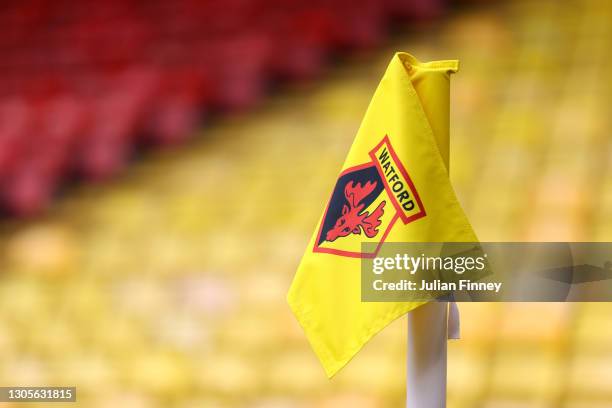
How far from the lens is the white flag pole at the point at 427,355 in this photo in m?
0.68

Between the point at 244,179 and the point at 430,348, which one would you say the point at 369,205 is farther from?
the point at 244,179

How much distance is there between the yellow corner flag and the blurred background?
1.96ft

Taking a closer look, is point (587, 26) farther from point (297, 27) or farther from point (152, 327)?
point (152, 327)

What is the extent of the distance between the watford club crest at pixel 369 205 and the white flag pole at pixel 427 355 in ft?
0.21

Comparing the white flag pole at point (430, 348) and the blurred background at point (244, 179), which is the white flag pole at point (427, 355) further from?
the blurred background at point (244, 179)

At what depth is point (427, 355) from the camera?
681 mm

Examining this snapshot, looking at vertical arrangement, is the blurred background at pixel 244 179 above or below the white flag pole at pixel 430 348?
above

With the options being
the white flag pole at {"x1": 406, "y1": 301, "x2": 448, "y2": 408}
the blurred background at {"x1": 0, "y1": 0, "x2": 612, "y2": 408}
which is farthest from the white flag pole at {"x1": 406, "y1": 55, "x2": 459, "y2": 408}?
the blurred background at {"x1": 0, "y1": 0, "x2": 612, "y2": 408}

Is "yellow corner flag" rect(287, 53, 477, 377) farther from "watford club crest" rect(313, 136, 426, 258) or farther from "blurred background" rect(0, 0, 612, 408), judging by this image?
"blurred background" rect(0, 0, 612, 408)

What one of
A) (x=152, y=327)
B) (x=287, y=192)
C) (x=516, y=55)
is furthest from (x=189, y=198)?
(x=516, y=55)

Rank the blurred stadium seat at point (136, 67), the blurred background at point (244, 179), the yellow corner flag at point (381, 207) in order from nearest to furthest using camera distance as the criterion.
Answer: the yellow corner flag at point (381, 207) < the blurred background at point (244, 179) < the blurred stadium seat at point (136, 67)

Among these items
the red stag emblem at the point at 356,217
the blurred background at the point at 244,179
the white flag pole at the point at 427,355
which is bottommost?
the white flag pole at the point at 427,355

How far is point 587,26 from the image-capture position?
2.40m

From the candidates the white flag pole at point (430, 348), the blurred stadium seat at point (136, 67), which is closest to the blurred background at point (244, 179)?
the blurred stadium seat at point (136, 67)
